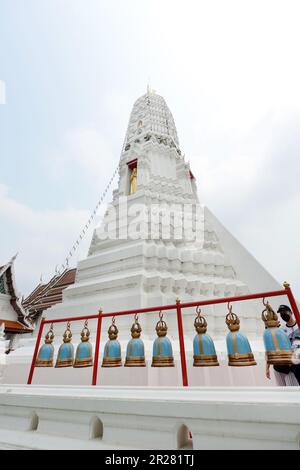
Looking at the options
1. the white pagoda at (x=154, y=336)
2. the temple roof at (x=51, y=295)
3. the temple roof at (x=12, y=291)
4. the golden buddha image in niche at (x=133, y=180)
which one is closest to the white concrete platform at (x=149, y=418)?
the white pagoda at (x=154, y=336)

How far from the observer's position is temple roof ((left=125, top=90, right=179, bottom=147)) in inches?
498

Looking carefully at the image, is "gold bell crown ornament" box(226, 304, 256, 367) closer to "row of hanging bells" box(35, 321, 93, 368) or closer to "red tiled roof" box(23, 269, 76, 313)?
"row of hanging bells" box(35, 321, 93, 368)

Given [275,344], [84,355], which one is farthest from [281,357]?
[84,355]

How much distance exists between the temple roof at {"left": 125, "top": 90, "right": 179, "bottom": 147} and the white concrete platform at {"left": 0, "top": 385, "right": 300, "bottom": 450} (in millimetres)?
11628

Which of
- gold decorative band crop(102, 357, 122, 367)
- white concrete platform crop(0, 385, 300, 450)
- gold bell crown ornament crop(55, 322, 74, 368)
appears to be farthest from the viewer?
gold bell crown ornament crop(55, 322, 74, 368)

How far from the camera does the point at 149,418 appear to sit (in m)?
2.08

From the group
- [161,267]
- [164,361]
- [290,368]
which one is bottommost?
[290,368]

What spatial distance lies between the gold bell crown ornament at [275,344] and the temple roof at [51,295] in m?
18.0

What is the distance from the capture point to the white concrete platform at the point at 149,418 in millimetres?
1728

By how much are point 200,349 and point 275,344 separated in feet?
2.41

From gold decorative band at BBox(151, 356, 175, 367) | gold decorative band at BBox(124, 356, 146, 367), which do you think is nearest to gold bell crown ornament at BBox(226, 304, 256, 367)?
gold decorative band at BBox(151, 356, 175, 367)

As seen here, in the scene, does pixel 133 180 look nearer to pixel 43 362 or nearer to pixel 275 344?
pixel 43 362

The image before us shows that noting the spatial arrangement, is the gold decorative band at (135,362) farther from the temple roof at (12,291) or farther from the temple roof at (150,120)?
the temple roof at (12,291)
